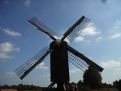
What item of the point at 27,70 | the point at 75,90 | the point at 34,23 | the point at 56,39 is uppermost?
the point at 34,23

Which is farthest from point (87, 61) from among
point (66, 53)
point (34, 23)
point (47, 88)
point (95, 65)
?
point (34, 23)

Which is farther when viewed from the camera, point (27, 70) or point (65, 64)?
point (27, 70)

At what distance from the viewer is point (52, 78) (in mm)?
23625

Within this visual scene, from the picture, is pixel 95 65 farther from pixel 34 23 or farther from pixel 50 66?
pixel 34 23

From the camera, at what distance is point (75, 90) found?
79.5ft

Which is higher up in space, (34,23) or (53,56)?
(34,23)

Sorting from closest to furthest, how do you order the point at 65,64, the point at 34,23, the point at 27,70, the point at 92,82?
the point at 65,64 → the point at 27,70 → the point at 34,23 → the point at 92,82

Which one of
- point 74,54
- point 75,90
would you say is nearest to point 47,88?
point 75,90

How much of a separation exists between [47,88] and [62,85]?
4.82 ft

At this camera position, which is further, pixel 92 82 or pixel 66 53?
pixel 92 82

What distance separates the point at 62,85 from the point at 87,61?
3.70 metres

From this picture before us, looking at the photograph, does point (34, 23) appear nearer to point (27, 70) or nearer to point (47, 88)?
point (27, 70)

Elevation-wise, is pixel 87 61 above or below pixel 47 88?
above

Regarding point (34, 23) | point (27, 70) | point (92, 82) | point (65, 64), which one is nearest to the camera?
point (65, 64)
